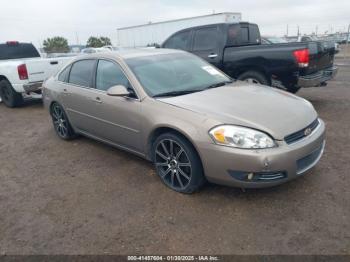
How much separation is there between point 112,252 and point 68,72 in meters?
3.40

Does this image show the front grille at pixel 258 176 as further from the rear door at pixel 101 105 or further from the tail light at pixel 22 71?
the tail light at pixel 22 71

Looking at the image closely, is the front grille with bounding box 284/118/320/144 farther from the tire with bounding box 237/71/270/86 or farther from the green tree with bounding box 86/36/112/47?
the green tree with bounding box 86/36/112/47

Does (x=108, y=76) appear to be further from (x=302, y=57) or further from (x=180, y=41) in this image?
(x=180, y=41)

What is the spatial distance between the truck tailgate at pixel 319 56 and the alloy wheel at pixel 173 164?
395 cm

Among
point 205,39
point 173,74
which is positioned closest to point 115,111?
point 173,74

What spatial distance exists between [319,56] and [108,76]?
14.7 feet

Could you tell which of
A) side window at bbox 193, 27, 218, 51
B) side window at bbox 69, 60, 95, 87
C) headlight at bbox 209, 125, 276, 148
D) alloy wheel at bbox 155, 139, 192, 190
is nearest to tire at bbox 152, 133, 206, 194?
alloy wheel at bbox 155, 139, 192, 190

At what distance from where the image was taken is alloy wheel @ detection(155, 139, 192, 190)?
3371mm

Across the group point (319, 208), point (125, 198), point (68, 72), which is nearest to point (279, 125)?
point (319, 208)

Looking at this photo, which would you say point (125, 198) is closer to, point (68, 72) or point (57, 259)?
point (57, 259)

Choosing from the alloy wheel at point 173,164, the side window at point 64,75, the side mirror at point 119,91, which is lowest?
the alloy wheel at point 173,164

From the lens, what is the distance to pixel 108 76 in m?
4.26

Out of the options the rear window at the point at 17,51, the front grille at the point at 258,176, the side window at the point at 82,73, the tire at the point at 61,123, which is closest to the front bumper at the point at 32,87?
the rear window at the point at 17,51

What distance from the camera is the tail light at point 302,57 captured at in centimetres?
602
